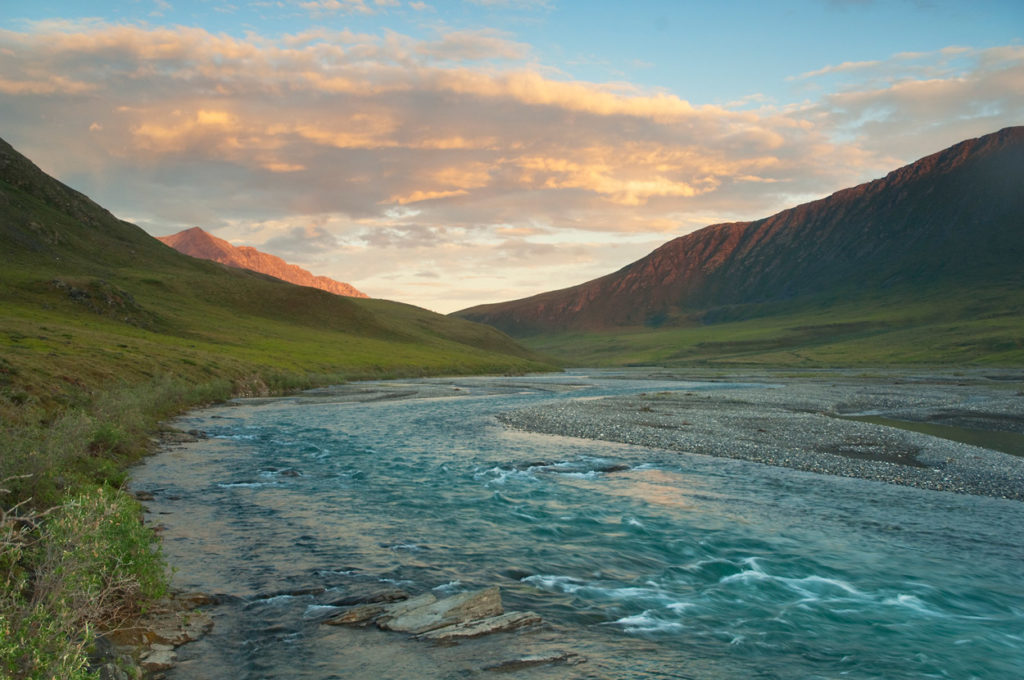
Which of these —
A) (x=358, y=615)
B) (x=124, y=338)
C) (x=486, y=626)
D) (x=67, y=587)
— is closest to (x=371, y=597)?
(x=358, y=615)

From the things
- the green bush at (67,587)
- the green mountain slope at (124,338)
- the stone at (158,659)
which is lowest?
the stone at (158,659)

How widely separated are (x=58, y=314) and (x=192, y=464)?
99360 mm

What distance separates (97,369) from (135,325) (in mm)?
73712

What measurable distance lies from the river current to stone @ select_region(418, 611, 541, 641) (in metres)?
0.32

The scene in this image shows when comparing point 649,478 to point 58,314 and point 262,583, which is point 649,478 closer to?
point 262,583

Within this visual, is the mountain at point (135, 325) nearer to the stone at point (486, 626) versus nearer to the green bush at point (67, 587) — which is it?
the green bush at point (67, 587)

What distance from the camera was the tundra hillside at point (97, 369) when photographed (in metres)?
8.93

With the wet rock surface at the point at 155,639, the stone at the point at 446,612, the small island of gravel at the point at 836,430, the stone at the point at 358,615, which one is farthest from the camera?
the small island of gravel at the point at 836,430

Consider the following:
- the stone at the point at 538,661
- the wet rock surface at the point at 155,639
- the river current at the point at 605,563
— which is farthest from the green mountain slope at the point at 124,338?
the stone at the point at 538,661

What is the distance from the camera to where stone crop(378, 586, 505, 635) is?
480 inches

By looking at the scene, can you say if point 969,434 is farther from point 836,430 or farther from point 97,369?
point 97,369

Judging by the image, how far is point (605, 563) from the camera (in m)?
16.7

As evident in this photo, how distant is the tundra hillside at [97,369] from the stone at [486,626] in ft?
18.1

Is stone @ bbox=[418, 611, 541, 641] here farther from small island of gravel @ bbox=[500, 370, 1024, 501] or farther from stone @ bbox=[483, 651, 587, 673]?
small island of gravel @ bbox=[500, 370, 1024, 501]
